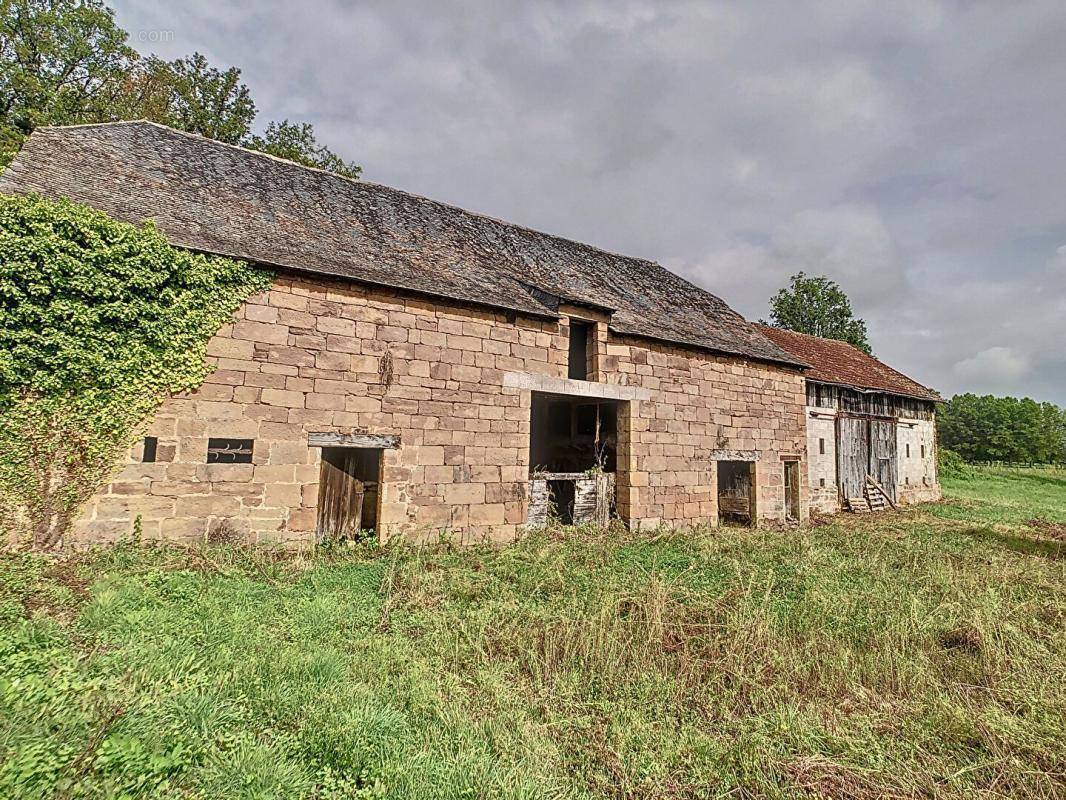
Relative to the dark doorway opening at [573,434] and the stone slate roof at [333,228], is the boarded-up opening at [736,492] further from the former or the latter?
the dark doorway opening at [573,434]

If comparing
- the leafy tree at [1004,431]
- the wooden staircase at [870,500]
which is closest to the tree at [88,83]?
the wooden staircase at [870,500]

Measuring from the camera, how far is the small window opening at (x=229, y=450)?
23.4ft

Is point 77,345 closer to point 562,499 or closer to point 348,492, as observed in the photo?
point 348,492

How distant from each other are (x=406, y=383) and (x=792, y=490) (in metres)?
10.7

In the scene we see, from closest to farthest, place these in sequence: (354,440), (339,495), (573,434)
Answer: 1. (354,440)
2. (339,495)
3. (573,434)

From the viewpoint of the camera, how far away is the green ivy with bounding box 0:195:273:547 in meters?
6.10

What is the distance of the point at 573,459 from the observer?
1273cm

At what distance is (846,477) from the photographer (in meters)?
16.3

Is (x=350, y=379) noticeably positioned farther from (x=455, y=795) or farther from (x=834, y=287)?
(x=834, y=287)

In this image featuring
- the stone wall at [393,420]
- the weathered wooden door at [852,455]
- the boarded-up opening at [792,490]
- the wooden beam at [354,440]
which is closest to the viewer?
the stone wall at [393,420]

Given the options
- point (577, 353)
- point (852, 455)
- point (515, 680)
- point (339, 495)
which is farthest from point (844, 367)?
point (515, 680)

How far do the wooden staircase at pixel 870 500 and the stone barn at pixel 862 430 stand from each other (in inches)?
1.2

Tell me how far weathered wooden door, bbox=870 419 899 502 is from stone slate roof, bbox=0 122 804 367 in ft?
20.7

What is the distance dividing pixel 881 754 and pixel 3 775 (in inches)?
195
